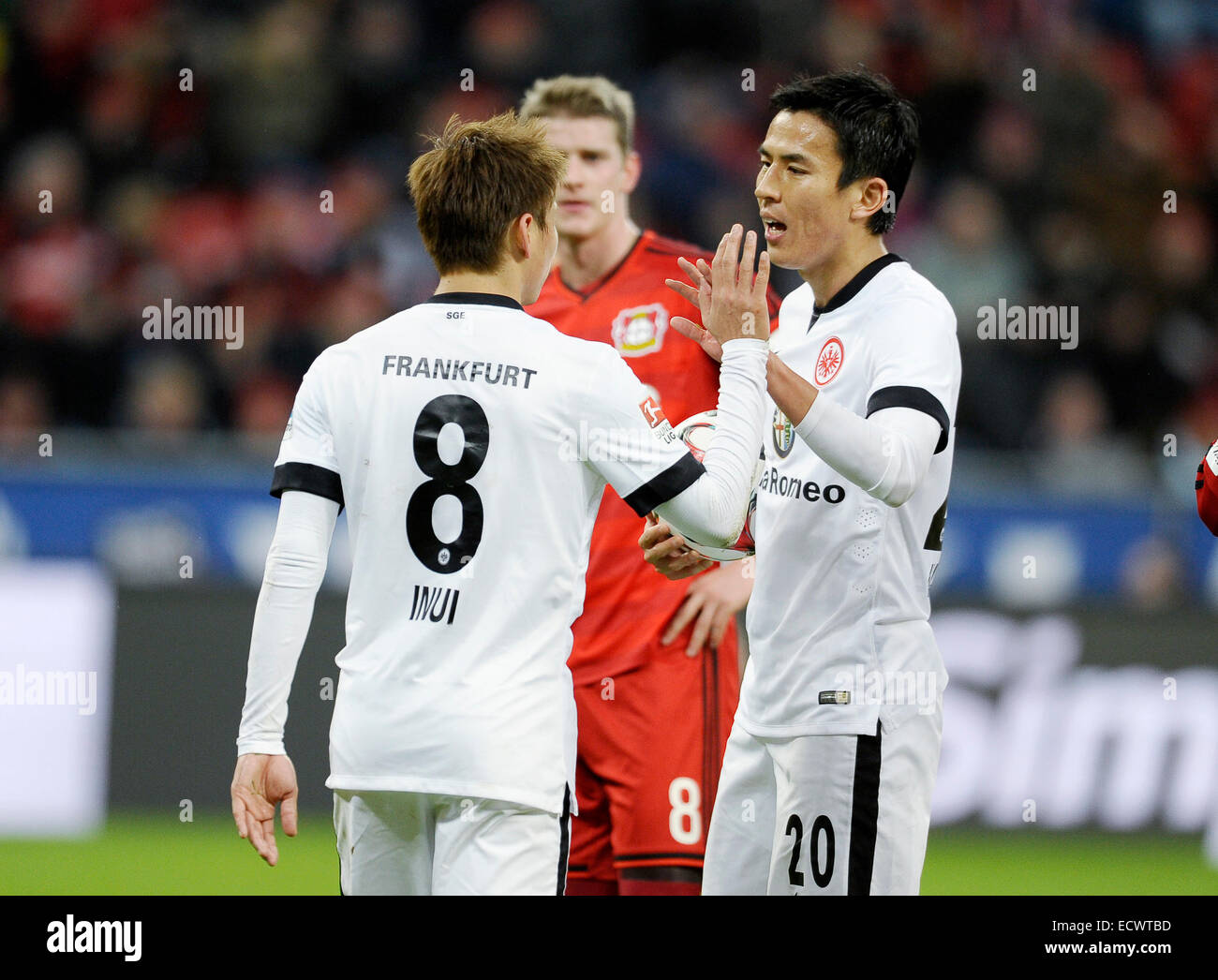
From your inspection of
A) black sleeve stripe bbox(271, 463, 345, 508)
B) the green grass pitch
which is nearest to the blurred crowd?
the green grass pitch

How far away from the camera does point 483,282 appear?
3381mm

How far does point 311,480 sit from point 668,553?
0.93 metres

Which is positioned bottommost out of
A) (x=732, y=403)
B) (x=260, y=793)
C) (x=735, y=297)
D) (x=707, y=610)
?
(x=260, y=793)

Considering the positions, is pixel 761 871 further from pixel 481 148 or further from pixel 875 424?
pixel 481 148

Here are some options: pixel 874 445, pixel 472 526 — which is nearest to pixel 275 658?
pixel 472 526

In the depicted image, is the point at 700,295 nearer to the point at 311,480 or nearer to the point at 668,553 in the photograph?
the point at 668,553

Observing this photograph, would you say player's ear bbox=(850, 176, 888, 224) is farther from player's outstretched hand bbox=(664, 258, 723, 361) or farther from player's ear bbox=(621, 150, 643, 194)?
player's ear bbox=(621, 150, 643, 194)

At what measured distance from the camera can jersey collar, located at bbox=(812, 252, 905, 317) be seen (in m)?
3.96

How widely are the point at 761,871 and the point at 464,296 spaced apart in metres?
1.59

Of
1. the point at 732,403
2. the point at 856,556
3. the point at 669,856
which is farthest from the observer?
the point at 669,856

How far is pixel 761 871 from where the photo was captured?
396cm

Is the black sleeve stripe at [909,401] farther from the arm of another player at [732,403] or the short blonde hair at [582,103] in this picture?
the short blonde hair at [582,103]

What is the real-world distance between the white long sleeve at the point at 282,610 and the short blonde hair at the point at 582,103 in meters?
2.18
